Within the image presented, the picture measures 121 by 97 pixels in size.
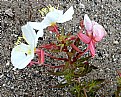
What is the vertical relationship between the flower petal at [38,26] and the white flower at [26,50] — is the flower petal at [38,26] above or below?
above

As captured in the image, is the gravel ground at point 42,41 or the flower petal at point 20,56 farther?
the gravel ground at point 42,41

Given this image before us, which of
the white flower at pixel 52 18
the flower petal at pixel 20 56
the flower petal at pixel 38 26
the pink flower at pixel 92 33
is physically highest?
the white flower at pixel 52 18

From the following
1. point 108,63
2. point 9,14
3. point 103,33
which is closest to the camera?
point 103,33

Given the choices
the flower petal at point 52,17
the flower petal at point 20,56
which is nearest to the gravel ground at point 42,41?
the flower petal at point 20,56

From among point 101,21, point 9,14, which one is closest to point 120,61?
point 101,21

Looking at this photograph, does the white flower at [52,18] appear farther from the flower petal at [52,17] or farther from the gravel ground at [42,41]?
the gravel ground at [42,41]

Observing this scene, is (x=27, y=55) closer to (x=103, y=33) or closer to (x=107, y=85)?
(x=103, y=33)

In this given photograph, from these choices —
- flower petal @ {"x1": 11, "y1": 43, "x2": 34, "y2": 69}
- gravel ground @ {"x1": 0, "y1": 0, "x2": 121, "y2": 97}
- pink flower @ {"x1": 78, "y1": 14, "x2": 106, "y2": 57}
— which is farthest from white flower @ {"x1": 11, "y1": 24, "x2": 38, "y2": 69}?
gravel ground @ {"x1": 0, "y1": 0, "x2": 121, "y2": 97}
